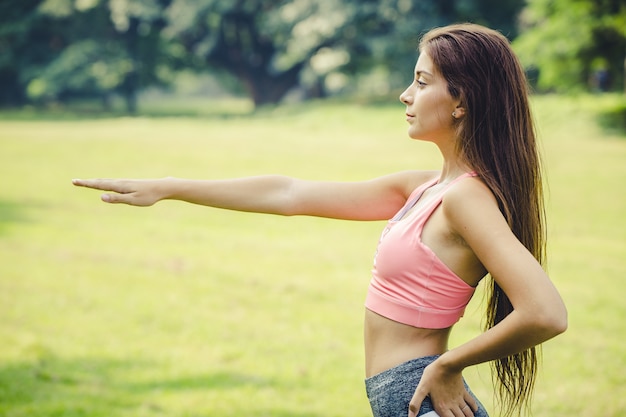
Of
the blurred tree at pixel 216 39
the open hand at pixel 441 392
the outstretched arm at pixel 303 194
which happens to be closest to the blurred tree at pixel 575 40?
the blurred tree at pixel 216 39

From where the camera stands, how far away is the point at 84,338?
5441mm

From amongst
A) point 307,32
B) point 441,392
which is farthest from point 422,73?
A: point 307,32

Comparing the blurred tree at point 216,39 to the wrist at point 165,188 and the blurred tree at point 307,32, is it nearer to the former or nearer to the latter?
the blurred tree at point 307,32

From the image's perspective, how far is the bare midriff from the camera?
1797mm

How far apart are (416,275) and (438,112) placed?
1.31ft

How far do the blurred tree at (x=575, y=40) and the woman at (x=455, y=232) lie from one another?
20.0 meters

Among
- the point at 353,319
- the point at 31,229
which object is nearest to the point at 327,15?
the point at 31,229

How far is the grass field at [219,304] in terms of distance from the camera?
14.6 ft

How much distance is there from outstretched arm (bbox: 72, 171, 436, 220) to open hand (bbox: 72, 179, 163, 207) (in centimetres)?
5

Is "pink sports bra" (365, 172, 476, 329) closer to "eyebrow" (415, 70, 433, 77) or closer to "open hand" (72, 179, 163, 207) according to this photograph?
"eyebrow" (415, 70, 433, 77)

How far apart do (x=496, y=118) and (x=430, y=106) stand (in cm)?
17

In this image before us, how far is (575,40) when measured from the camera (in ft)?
68.6

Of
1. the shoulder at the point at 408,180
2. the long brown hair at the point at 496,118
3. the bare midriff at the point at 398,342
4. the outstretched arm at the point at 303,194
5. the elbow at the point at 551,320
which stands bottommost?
the bare midriff at the point at 398,342

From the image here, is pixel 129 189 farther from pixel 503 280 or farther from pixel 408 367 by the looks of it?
pixel 503 280
